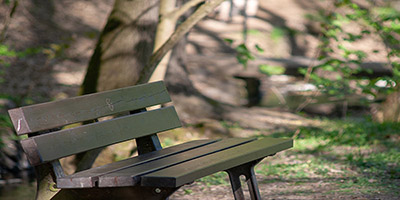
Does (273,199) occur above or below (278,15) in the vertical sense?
below

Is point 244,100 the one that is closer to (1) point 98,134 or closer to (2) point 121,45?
(2) point 121,45

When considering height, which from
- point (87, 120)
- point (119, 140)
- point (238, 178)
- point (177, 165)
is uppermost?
point (87, 120)

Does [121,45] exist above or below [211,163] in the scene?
above

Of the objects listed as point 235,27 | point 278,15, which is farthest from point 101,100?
point 278,15

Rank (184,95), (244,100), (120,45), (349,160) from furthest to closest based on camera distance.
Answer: (244,100) < (184,95) < (349,160) < (120,45)

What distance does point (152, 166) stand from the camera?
2764mm

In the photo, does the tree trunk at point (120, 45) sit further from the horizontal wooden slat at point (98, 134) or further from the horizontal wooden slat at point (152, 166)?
the horizontal wooden slat at point (152, 166)

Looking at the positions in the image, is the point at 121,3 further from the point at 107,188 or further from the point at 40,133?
the point at 107,188

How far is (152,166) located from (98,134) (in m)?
0.57

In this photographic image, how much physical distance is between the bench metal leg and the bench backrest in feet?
2.03

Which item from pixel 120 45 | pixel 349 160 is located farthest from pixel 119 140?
pixel 349 160

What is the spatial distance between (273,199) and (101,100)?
1.69 metres

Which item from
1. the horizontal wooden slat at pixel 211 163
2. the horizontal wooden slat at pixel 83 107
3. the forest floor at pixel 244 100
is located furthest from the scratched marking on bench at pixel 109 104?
the forest floor at pixel 244 100

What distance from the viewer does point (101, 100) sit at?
3.38 metres
